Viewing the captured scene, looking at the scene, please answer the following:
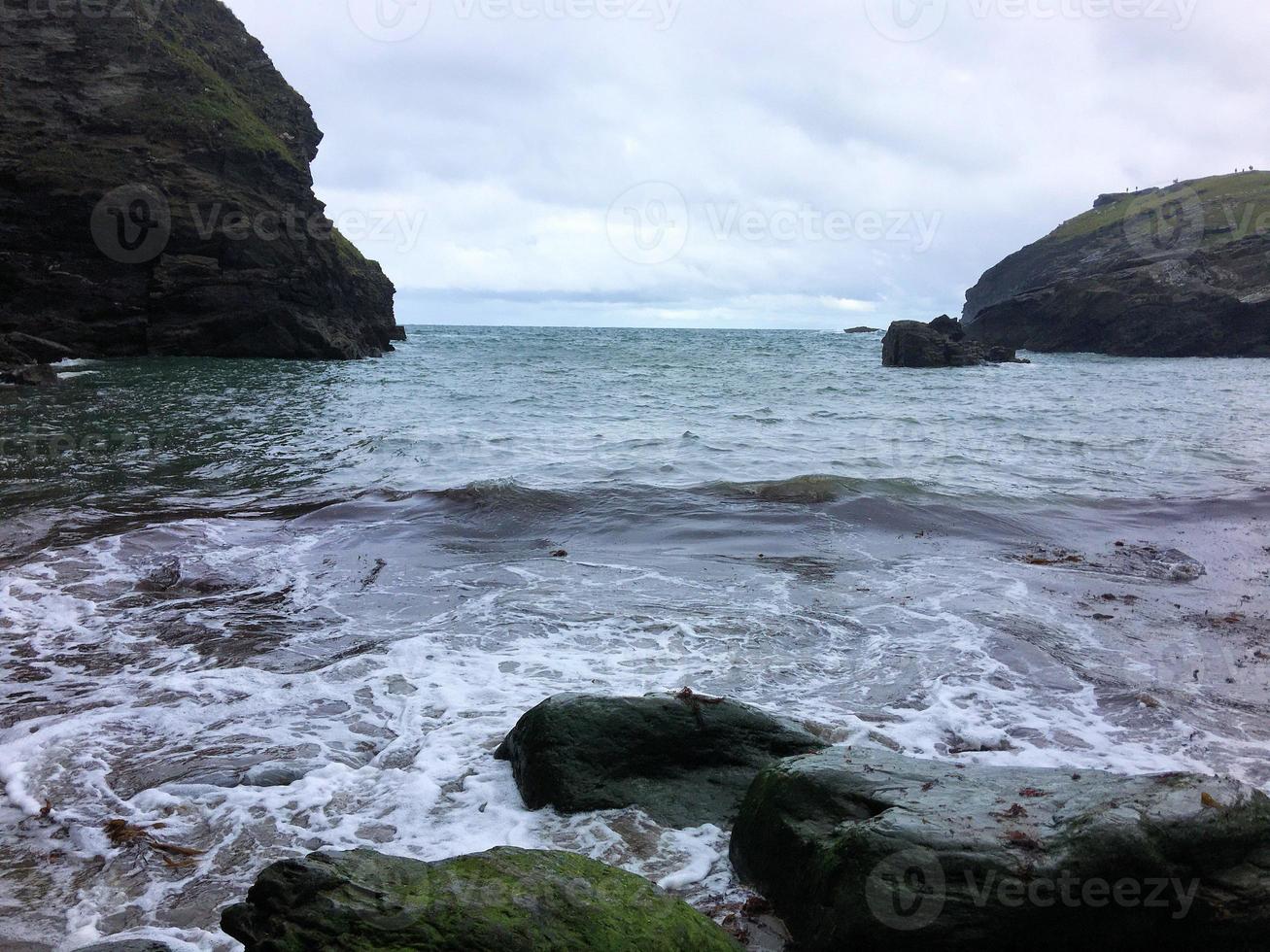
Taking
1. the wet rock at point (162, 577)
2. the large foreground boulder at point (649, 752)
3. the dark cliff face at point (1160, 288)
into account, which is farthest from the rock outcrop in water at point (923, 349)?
the large foreground boulder at point (649, 752)

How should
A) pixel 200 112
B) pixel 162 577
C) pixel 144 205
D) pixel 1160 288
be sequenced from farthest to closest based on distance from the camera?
1. pixel 1160 288
2. pixel 200 112
3. pixel 144 205
4. pixel 162 577

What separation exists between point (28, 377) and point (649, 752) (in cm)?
2928

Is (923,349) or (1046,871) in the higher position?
(923,349)

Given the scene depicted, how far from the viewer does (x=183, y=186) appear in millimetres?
43188

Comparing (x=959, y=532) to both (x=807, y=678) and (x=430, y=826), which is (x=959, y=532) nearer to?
(x=807, y=678)

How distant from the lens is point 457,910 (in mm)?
3078

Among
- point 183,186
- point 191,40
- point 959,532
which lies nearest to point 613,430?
point 959,532

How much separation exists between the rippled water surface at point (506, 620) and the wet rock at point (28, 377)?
7624 millimetres

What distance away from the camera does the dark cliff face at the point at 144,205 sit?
38.9 m

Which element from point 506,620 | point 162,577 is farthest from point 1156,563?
point 162,577

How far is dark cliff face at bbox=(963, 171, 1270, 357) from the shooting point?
70.9 metres

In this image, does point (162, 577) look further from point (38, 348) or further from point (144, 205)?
point (144, 205)

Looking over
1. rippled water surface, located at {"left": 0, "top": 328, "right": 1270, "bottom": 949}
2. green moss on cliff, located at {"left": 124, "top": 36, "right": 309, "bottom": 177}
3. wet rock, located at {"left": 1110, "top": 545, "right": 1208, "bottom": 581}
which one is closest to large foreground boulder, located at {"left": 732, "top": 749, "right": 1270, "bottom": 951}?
rippled water surface, located at {"left": 0, "top": 328, "right": 1270, "bottom": 949}

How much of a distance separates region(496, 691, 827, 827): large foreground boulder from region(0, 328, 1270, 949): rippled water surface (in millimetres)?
195
